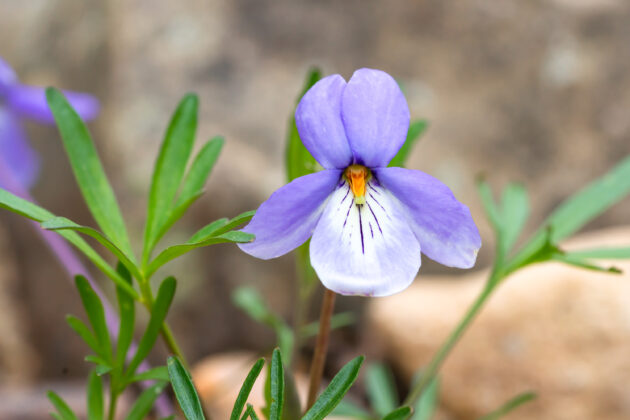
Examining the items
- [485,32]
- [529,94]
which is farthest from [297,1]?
[529,94]

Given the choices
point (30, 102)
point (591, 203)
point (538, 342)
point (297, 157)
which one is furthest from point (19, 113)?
point (538, 342)

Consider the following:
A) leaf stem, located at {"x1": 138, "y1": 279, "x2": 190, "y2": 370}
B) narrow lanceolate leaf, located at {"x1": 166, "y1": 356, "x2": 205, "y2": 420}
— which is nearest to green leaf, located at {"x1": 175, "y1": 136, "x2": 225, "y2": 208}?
leaf stem, located at {"x1": 138, "y1": 279, "x2": 190, "y2": 370}

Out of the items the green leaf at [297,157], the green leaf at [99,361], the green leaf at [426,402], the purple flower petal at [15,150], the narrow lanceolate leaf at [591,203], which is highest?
the purple flower petal at [15,150]

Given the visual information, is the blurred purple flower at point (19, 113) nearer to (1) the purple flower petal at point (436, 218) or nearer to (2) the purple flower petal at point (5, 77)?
(2) the purple flower petal at point (5, 77)

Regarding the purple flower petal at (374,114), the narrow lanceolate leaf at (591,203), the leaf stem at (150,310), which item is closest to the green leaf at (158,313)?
the leaf stem at (150,310)

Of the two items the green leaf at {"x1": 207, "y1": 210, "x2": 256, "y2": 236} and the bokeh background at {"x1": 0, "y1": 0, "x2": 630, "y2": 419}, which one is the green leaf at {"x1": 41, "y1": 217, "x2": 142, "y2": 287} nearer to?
the green leaf at {"x1": 207, "y1": 210, "x2": 256, "y2": 236}

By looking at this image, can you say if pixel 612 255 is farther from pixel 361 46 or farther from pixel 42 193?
pixel 42 193
